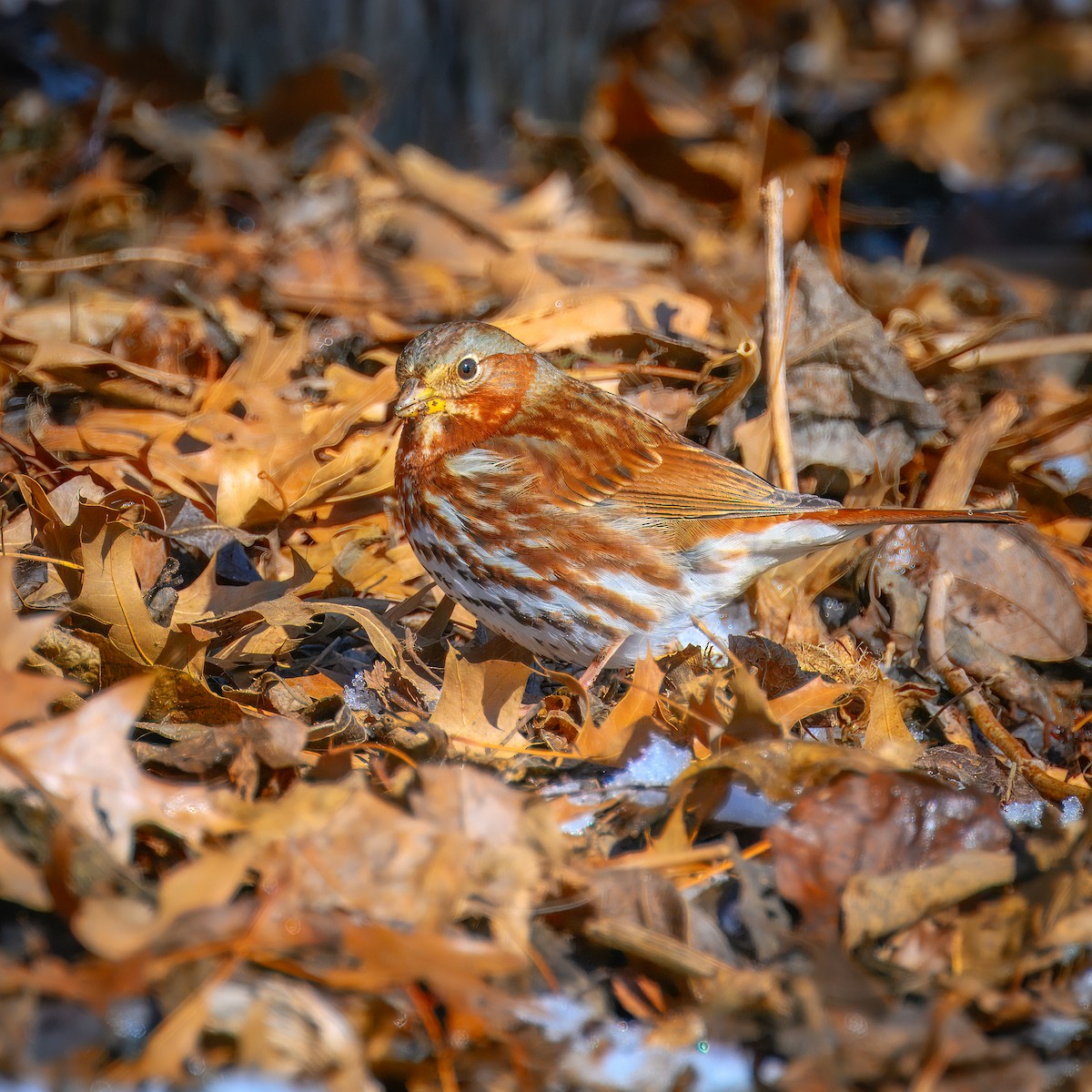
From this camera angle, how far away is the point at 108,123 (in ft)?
18.0

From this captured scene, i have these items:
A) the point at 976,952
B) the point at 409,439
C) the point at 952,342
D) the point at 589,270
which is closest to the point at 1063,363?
the point at 952,342

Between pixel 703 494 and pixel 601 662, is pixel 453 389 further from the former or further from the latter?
pixel 601 662

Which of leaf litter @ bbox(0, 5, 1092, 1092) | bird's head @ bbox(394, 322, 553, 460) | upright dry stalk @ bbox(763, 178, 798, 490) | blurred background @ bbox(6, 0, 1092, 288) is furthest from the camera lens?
blurred background @ bbox(6, 0, 1092, 288)

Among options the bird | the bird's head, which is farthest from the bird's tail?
the bird's head

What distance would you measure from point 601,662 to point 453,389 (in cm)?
89

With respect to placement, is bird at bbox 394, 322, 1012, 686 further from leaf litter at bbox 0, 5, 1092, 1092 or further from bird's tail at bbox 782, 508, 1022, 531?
leaf litter at bbox 0, 5, 1092, 1092

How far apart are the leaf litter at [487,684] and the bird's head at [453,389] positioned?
44 cm

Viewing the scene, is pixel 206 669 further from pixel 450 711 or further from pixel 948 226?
pixel 948 226

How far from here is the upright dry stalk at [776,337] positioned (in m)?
3.63

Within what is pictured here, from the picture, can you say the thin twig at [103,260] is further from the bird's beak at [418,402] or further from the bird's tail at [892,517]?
the bird's tail at [892,517]

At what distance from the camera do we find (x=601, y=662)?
3209mm

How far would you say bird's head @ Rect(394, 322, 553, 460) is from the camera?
3348 mm

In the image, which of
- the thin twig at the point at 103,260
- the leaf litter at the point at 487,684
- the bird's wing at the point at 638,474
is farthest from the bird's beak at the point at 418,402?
the thin twig at the point at 103,260

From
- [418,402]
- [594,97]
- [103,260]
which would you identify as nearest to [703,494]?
[418,402]
